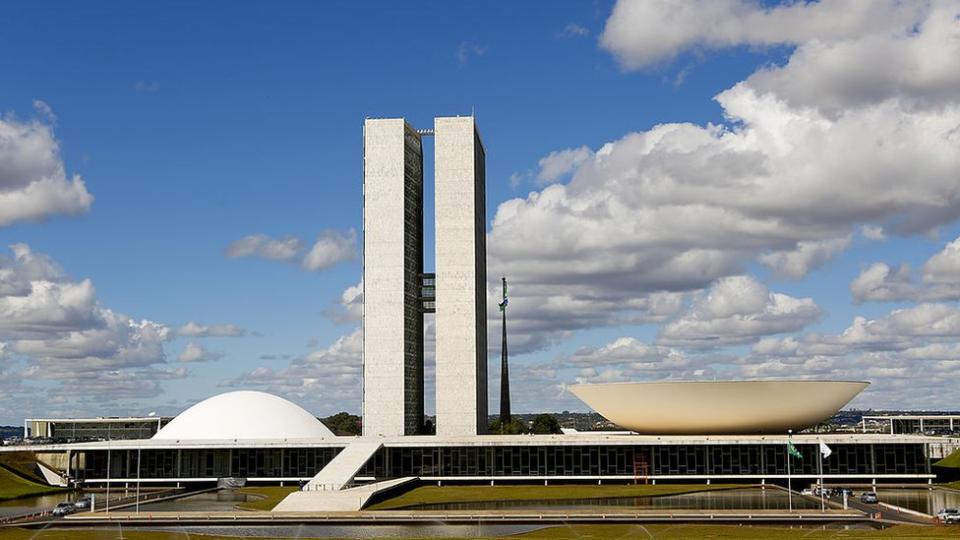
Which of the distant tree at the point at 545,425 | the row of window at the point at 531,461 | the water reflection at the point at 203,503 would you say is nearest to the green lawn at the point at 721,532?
the water reflection at the point at 203,503

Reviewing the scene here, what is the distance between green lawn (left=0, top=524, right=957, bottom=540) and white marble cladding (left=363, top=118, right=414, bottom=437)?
48257 millimetres

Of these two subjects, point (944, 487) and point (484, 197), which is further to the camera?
point (484, 197)

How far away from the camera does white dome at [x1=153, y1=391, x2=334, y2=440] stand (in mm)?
93750

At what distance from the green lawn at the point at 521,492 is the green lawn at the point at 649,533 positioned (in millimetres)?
15049

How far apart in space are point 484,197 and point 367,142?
16590 mm

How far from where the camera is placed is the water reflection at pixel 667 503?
61.6 m

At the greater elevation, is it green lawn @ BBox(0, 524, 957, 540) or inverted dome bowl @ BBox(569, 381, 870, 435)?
inverted dome bowl @ BBox(569, 381, 870, 435)

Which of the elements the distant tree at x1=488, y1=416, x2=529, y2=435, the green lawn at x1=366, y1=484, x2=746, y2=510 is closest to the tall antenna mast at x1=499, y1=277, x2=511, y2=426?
the distant tree at x1=488, y1=416, x2=529, y2=435

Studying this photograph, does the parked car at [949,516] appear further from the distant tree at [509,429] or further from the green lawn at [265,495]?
the distant tree at [509,429]

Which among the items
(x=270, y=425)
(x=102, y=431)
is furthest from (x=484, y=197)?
(x=102, y=431)

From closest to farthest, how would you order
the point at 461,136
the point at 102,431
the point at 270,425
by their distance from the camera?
the point at 270,425, the point at 461,136, the point at 102,431

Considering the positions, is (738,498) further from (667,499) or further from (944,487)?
(944,487)

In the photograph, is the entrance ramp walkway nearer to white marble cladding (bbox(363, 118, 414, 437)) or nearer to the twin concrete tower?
white marble cladding (bbox(363, 118, 414, 437))

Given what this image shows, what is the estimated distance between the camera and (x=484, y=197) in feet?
384
